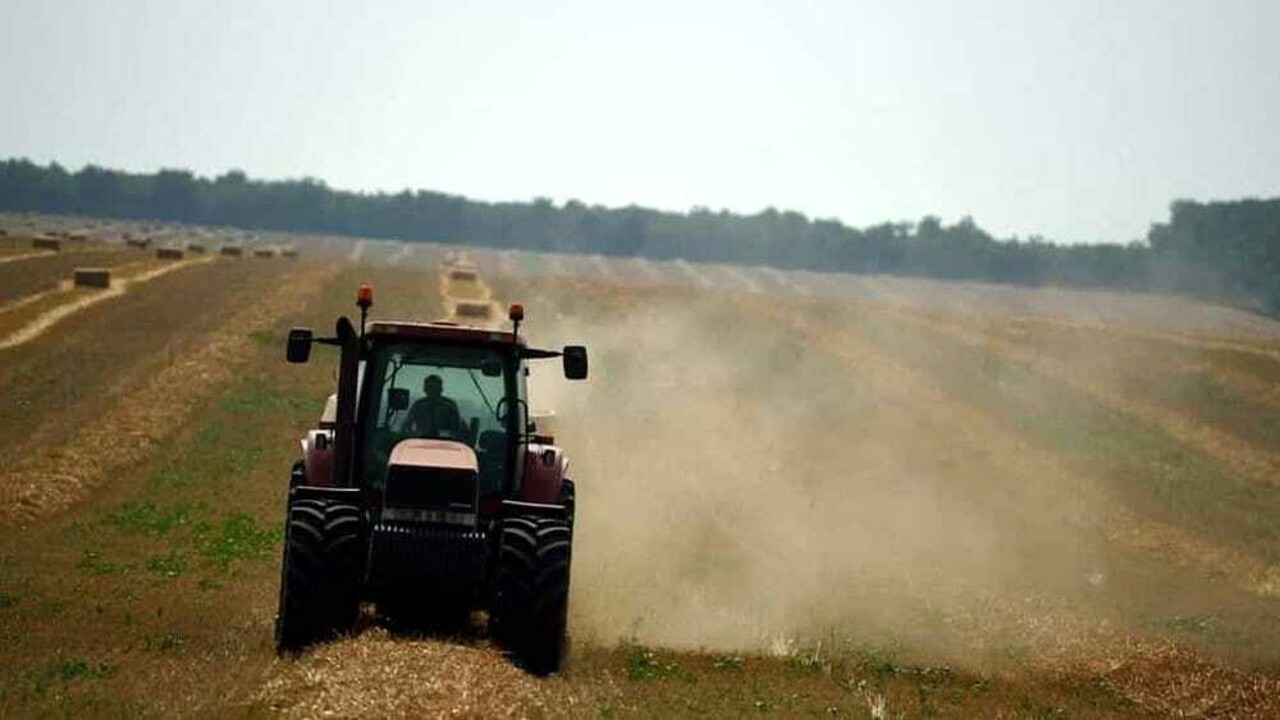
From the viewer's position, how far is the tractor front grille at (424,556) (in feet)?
49.2

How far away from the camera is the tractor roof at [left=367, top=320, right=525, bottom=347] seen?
52.9ft

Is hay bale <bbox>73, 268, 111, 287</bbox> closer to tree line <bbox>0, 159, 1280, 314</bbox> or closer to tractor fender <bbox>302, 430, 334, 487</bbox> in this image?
tractor fender <bbox>302, 430, 334, 487</bbox>

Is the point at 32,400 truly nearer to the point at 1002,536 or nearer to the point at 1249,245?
the point at 1002,536

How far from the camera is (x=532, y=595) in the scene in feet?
49.6

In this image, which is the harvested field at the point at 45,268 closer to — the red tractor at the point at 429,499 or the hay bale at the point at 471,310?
the hay bale at the point at 471,310

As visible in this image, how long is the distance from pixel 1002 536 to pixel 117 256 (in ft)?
191

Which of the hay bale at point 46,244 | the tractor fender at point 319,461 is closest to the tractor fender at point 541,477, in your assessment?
the tractor fender at point 319,461

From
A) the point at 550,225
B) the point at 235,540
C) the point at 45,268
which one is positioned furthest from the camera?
the point at 550,225

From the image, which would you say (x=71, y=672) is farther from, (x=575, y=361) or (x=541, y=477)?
(x=575, y=361)

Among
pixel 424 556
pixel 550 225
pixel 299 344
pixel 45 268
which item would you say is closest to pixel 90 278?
pixel 45 268

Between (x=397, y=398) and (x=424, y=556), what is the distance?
1.79 m

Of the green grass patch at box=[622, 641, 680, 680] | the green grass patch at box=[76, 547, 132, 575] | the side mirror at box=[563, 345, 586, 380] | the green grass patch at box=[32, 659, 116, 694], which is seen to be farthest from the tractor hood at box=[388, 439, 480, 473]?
the green grass patch at box=[76, 547, 132, 575]

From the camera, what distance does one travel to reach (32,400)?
35.4m

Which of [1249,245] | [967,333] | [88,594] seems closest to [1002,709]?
[88,594]
